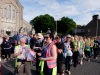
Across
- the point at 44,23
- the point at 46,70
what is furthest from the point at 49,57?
the point at 44,23

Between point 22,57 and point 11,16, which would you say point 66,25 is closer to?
point 11,16

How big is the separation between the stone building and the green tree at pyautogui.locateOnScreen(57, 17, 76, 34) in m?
45.6

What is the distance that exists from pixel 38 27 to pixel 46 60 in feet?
305

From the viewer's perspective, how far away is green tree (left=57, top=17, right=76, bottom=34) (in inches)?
4001

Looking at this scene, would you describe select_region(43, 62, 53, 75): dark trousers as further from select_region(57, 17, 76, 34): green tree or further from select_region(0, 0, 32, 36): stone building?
select_region(57, 17, 76, 34): green tree

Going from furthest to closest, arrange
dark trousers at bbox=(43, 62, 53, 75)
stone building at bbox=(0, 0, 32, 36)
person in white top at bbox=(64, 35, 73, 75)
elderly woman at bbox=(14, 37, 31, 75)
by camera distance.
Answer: stone building at bbox=(0, 0, 32, 36) < person in white top at bbox=(64, 35, 73, 75) < elderly woman at bbox=(14, 37, 31, 75) < dark trousers at bbox=(43, 62, 53, 75)

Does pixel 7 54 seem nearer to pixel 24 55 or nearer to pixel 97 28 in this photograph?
pixel 24 55

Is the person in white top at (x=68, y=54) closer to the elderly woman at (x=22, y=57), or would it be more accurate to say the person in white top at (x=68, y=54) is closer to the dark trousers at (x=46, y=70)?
the elderly woman at (x=22, y=57)

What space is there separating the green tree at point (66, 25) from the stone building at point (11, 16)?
150 ft

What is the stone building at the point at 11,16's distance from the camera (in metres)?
49.4

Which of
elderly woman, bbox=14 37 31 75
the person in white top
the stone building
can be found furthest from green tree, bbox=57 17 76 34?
elderly woman, bbox=14 37 31 75

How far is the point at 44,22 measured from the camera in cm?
9744

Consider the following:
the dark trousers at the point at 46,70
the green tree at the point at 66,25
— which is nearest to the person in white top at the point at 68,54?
the dark trousers at the point at 46,70

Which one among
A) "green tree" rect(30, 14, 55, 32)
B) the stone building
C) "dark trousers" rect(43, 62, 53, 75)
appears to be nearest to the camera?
"dark trousers" rect(43, 62, 53, 75)
